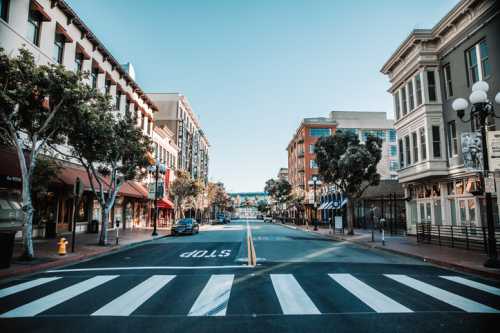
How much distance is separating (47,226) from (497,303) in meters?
23.5

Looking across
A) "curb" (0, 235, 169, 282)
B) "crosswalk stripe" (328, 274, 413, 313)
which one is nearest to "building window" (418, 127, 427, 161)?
"crosswalk stripe" (328, 274, 413, 313)

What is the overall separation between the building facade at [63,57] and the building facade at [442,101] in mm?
18992

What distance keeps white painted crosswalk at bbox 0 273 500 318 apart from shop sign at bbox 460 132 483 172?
458 cm

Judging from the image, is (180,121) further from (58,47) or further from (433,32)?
(433,32)

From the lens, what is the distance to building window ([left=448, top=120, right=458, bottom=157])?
21.0m

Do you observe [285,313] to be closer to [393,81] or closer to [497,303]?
[497,303]

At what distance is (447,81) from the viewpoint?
21672mm

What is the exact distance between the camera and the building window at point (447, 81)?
2143 cm

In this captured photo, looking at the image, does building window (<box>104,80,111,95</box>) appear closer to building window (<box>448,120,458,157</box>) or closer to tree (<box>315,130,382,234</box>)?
tree (<box>315,130,382,234</box>)

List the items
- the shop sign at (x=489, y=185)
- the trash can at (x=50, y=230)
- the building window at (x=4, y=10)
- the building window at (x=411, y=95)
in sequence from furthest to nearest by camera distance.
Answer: the building window at (x=411, y=95) < the trash can at (x=50, y=230) < the building window at (x=4, y=10) < the shop sign at (x=489, y=185)

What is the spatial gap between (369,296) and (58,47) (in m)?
25.1

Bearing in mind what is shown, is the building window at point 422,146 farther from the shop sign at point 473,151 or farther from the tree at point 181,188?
the tree at point 181,188

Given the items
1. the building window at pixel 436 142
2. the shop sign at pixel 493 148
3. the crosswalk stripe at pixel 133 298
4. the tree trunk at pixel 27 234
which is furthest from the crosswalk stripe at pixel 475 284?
the building window at pixel 436 142

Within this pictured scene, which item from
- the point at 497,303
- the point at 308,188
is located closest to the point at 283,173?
the point at 308,188
